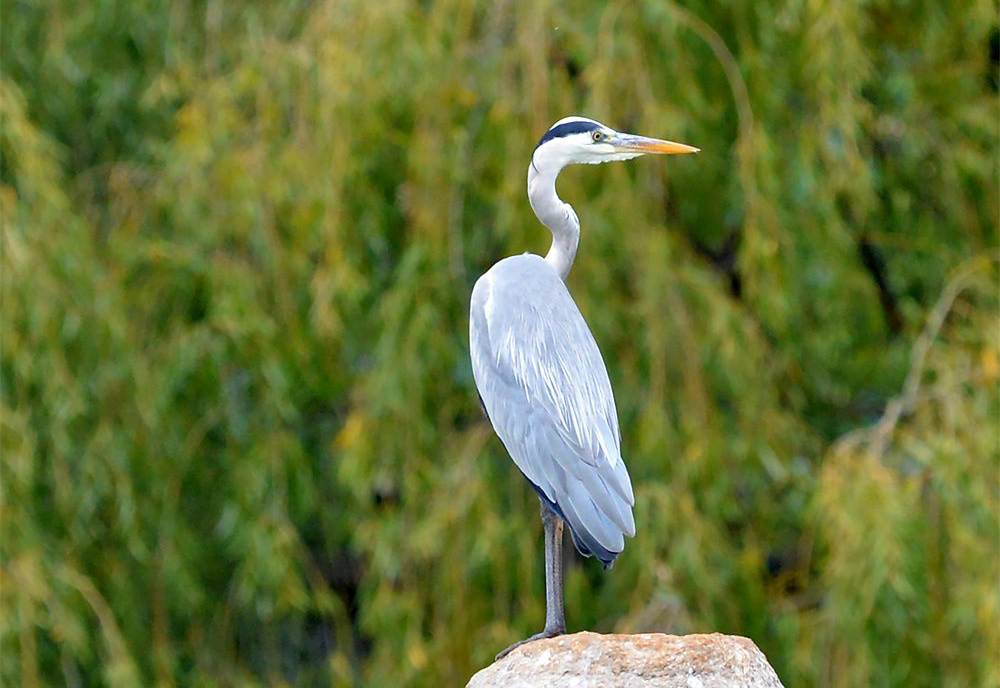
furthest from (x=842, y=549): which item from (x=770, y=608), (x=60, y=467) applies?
(x=60, y=467)

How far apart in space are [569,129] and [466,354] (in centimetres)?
147

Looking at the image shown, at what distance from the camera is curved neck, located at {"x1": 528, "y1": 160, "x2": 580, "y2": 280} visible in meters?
3.63

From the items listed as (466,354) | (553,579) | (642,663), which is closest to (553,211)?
(553,579)

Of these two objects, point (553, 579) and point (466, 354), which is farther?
point (466, 354)

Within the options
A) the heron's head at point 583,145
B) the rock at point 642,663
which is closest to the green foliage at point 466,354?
the heron's head at point 583,145

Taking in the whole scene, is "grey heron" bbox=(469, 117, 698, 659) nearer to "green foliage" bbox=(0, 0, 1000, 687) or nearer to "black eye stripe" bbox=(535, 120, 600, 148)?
"black eye stripe" bbox=(535, 120, 600, 148)

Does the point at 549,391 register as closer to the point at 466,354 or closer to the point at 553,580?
the point at 553,580

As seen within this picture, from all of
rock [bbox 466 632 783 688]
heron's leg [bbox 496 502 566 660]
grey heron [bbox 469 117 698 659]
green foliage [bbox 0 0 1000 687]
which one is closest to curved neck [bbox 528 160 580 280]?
grey heron [bbox 469 117 698 659]

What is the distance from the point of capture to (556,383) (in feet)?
11.5

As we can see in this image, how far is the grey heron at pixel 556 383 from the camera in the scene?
3357mm

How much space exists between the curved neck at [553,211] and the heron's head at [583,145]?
11 millimetres

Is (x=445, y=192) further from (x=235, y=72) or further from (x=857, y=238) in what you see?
(x=857, y=238)

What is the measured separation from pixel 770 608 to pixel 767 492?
0.29m

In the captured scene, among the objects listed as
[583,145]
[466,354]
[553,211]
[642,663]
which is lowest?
[642,663]
